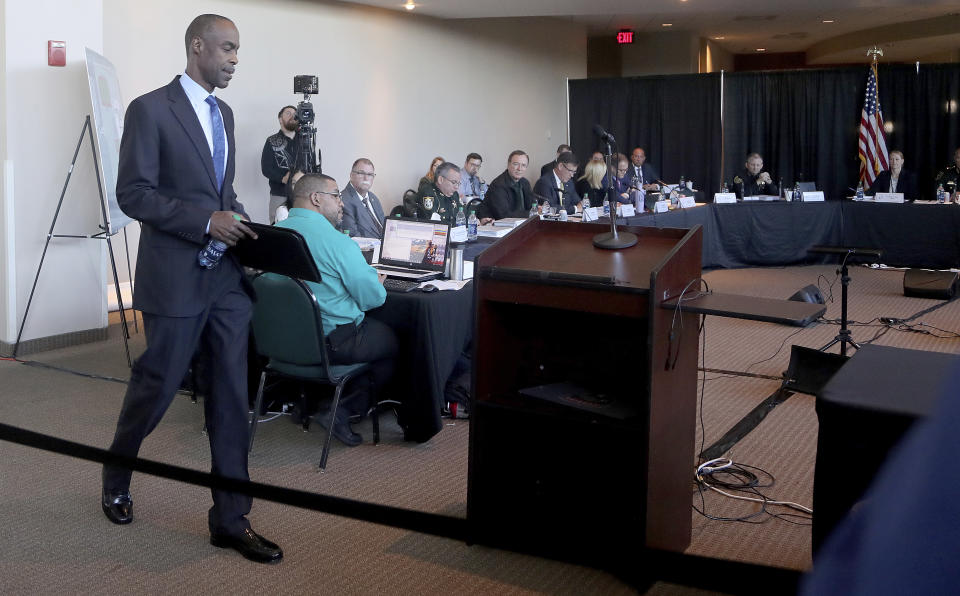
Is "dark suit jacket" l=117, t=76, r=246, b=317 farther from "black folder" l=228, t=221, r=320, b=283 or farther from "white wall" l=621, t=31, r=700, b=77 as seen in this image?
"white wall" l=621, t=31, r=700, b=77

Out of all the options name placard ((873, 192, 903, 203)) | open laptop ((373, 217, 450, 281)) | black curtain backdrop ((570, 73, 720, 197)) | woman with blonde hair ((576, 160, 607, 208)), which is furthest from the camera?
black curtain backdrop ((570, 73, 720, 197))

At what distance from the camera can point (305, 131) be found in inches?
267

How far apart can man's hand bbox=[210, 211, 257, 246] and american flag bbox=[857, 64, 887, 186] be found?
9.36 meters

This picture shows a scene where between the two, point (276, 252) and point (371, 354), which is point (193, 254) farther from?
point (371, 354)

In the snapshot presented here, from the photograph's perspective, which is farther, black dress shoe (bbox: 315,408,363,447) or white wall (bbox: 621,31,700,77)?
white wall (bbox: 621,31,700,77)

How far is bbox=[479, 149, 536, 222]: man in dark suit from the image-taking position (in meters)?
7.37

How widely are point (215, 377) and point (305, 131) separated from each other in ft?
14.9

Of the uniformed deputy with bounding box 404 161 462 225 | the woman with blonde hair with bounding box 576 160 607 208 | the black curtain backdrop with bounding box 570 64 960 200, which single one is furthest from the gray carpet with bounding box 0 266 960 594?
the black curtain backdrop with bounding box 570 64 960 200

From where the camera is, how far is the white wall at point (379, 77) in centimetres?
707

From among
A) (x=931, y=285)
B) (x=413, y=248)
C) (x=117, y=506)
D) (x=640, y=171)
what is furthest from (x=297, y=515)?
(x=640, y=171)

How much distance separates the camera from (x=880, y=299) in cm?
724

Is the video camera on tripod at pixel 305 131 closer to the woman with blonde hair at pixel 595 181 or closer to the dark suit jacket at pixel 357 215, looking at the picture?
the dark suit jacket at pixel 357 215

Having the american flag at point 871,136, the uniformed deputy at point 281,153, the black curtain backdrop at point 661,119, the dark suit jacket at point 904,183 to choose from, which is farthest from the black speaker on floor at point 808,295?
the black curtain backdrop at point 661,119

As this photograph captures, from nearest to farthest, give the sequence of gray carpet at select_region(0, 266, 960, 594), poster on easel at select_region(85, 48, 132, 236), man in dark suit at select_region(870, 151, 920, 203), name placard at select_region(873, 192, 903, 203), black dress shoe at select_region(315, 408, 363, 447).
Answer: gray carpet at select_region(0, 266, 960, 594), black dress shoe at select_region(315, 408, 363, 447), poster on easel at select_region(85, 48, 132, 236), name placard at select_region(873, 192, 903, 203), man in dark suit at select_region(870, 151, 920, 203)
